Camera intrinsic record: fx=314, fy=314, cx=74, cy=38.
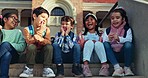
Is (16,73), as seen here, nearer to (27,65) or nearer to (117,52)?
(27,65)

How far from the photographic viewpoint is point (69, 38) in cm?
489

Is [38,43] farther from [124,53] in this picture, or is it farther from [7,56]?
[124,53]

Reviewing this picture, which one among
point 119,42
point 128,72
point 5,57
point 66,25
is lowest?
point 128,72

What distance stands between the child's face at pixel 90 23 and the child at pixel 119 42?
0.77ft

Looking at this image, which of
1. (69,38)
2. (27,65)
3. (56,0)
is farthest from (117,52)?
(56,0)

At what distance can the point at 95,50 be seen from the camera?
15.8 feet

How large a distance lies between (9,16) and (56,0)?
2267cm

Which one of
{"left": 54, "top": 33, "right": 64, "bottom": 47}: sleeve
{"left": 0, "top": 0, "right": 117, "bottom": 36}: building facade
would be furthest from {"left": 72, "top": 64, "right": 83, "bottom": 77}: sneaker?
{"left": 0, "top": 0, "right": 117, "bottom": 36}: building facade

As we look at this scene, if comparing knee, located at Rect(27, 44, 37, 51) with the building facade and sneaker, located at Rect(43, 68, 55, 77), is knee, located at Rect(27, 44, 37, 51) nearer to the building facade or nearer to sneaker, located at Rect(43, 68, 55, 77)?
sneaker, located at Rect(43, 68, 55, 77)

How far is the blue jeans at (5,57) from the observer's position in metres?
4.35

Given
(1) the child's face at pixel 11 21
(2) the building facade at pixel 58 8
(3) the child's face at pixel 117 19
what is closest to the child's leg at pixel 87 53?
(3) the child's face at pixel 117 19

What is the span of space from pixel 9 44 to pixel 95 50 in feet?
4.25

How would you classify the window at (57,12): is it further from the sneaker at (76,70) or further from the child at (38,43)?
the sneaker at (76,70)

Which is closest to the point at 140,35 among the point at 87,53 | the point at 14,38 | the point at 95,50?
the point at 95,50
